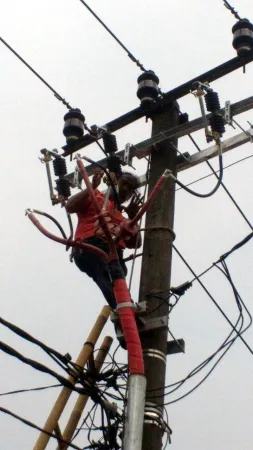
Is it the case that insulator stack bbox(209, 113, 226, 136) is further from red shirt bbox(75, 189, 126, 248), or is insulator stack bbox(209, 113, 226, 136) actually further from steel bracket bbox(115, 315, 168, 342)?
steel bracket bbox(115, 315, 168, 342)

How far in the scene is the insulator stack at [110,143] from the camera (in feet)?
28.1

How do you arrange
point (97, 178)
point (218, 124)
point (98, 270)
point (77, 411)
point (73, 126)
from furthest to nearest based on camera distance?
point (73, 126) < point (97, 178) < point (218, 124) < point (98, 270) < point (77, 411)

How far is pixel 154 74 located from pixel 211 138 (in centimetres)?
156

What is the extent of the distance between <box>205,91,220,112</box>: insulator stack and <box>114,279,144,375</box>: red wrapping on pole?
7.59 ft

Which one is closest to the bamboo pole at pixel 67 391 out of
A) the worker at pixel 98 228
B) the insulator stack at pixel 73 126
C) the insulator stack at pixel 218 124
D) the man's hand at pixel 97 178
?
the worker at pixel 98 228

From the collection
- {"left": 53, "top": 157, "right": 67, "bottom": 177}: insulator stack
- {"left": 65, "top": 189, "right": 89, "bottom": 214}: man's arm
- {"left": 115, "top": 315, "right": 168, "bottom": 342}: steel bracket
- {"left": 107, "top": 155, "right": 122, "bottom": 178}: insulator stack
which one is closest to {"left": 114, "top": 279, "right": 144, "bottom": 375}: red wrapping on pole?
{"left": 115, "top": 315, "right": 168, "bottom": 342}: steel bracket

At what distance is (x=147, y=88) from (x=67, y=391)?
3497mm

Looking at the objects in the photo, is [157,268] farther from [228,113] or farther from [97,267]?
[228,113]

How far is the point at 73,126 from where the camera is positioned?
9383mm

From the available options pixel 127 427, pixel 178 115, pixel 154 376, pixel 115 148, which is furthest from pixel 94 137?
pixel 127 427

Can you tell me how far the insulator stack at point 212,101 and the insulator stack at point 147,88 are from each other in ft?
2.89

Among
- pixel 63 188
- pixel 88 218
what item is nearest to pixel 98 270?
pixel 88 218

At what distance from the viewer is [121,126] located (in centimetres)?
907

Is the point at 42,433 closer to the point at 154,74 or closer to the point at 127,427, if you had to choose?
the point at 127,427
